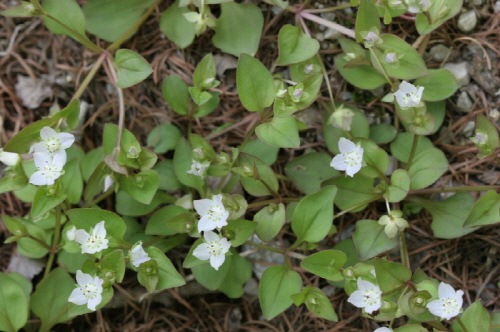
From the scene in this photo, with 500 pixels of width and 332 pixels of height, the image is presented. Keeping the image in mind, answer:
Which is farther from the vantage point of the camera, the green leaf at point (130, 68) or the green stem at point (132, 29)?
the green stem at point (132, 29)

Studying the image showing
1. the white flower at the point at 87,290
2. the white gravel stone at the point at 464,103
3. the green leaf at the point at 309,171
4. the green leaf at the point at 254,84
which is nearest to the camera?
the white flower at the point at 87,290

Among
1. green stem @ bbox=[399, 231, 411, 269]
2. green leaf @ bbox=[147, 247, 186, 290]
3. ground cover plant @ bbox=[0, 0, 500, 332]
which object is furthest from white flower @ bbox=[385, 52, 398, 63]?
green leaf @ bbox=[147, 247, 186, 290]

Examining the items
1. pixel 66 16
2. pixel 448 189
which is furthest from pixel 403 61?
pixel 66 16

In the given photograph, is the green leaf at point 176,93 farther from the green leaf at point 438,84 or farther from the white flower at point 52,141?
the green leaf at point 438,84

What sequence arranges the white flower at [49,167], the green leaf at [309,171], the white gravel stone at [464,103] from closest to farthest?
1. the white flower at [49,167]
2. the green leaf at [309,171]
3. the white gravel stone at [464,103]

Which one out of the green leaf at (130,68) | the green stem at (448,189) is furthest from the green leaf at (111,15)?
the green stem at (448,189)

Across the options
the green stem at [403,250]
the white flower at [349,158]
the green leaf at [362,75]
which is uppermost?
the green leaf at [362,75]
